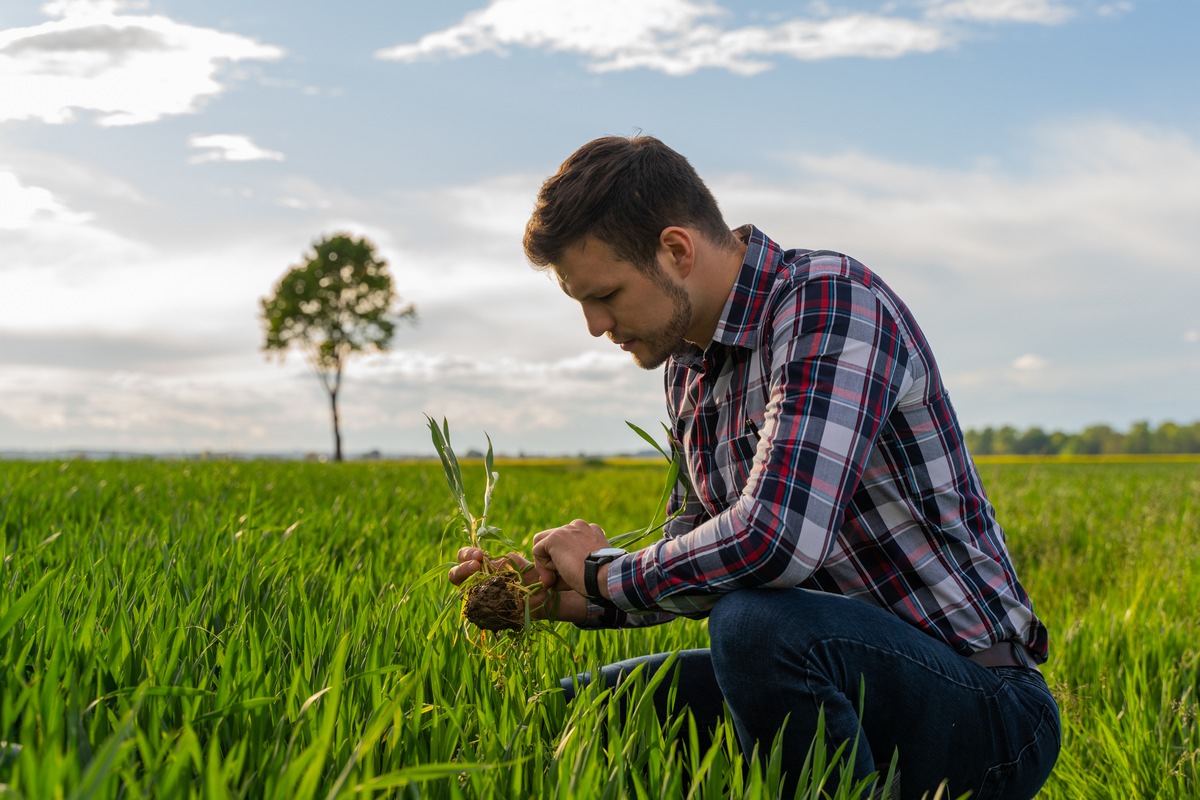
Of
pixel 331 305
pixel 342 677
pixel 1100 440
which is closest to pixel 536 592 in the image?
pixel 342 677

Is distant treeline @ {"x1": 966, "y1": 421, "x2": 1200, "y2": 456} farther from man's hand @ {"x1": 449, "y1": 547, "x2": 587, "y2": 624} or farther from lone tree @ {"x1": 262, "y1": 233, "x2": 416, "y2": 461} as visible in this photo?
man's hand @ {"x1": 449, "y1": 547, "x2": 587, "y2": 624}

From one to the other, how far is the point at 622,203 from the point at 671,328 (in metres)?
0.35

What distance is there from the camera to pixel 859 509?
2373 mm

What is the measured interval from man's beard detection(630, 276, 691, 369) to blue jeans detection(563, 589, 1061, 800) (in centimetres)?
67

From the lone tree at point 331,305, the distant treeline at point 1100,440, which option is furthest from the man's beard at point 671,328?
the distant treeline at point 1100,440

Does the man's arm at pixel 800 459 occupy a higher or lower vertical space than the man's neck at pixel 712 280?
lower

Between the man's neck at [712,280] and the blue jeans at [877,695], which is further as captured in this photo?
the man's neck at [712,280]

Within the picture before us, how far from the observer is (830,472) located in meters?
2.07

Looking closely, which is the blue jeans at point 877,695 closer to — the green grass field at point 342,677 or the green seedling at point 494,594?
the green grass field at point 342,677

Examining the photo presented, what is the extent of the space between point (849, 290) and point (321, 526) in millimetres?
3613

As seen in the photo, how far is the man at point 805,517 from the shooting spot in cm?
211

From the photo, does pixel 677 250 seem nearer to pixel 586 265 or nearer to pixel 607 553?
pixel 586 265

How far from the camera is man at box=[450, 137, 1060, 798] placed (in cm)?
211

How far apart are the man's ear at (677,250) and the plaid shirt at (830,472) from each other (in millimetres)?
142
